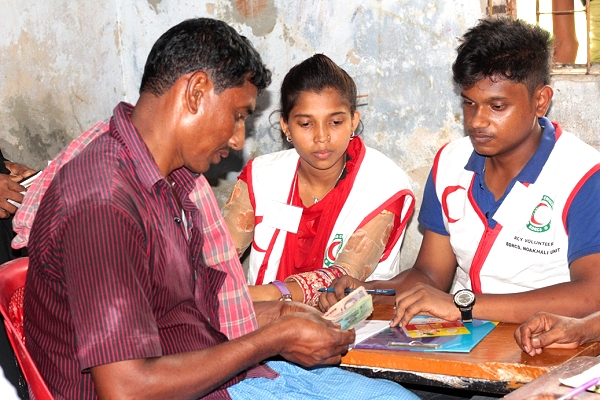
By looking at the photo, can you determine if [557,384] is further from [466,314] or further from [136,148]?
[136,148]

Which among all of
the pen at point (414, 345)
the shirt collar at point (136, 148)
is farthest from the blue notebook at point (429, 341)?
the shirt collar at point (136, 148)

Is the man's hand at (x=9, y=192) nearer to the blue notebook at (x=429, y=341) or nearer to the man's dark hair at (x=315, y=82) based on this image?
the man's dark hair at (x=315, y=82)

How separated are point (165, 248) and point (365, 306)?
0.92 metres

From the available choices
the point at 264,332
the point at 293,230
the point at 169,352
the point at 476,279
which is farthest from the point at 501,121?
the point at 169,352

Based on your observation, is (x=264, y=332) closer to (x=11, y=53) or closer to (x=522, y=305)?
(x=522, y=305)

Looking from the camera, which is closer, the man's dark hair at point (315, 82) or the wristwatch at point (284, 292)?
the wristwatch at point (284, 292)

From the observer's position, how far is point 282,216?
377 cm

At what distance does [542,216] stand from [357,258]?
35.1 inches

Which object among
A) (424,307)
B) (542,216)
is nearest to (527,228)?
(542,216)

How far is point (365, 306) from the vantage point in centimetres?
267

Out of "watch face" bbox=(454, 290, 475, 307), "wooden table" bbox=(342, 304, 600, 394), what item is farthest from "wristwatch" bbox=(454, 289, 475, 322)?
"wooden table" bbox=(342, 304, 600, 394)

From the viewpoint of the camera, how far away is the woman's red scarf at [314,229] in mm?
3734

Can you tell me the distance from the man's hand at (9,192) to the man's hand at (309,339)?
192 cm

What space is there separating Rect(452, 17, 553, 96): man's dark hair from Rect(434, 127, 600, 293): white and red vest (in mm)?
322
